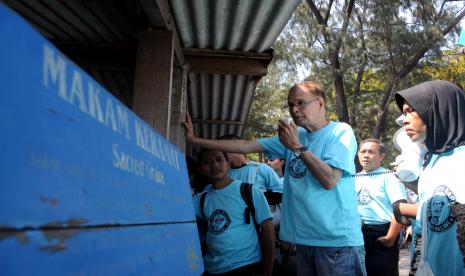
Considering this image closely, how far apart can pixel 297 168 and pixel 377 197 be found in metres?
1.81

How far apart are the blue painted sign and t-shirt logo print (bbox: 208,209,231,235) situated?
71.6 inches

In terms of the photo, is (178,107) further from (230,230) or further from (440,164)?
(440,164)

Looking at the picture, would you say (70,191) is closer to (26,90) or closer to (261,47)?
(26,90)

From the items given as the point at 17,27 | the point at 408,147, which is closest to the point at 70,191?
the point at 17,27

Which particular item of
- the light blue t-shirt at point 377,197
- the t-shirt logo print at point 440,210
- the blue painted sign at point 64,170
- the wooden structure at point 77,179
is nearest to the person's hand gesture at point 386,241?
the light blue t-shirt at point 377,197

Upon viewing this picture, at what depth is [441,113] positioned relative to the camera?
7.65 ft

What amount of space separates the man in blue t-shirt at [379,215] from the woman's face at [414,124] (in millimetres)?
1582

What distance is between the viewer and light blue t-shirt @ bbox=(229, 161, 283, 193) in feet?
15.2

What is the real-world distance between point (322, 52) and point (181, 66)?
35.5 feet

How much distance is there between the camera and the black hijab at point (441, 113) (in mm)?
2285

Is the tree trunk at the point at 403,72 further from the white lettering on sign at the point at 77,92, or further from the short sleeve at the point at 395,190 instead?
the white lettering on sign at the point at 77,92

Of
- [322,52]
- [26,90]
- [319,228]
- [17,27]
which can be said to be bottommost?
[319,228]

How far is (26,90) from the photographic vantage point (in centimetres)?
76

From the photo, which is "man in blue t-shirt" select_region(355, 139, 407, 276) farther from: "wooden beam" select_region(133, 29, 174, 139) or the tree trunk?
the tree trunk
